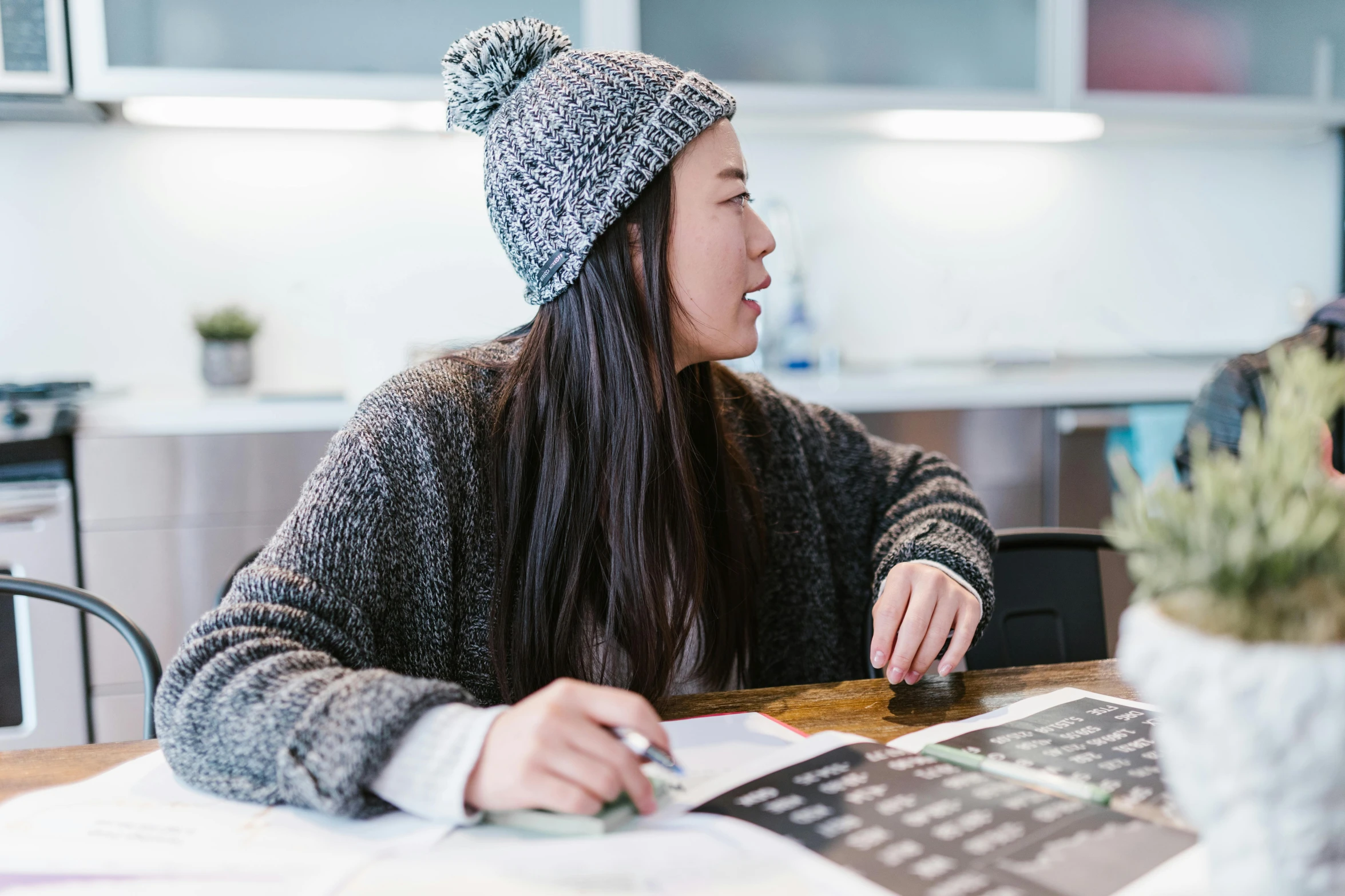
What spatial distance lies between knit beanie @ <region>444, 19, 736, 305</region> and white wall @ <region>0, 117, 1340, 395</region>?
1.35 m

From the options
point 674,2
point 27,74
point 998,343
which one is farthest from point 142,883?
point 998,343

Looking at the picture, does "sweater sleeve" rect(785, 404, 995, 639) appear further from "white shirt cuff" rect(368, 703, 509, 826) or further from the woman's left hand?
"white shirt cuff" rect(368, 703, 509, 826)

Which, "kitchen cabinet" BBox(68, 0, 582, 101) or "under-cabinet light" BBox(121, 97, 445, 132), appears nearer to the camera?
"kitchen cabinet" BBox(68, 0, 582, 101)

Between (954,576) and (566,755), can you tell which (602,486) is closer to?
(954,576)

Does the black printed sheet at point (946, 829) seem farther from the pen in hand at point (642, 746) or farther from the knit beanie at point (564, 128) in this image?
the knit beanie at point (564, 128)

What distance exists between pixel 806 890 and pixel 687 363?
69 cm

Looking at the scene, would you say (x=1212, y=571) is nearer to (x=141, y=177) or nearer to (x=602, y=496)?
(x=602, y=496)

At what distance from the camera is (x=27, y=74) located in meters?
2.16

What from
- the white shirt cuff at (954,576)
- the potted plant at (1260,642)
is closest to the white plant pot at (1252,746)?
the potted plant at (1260,642)

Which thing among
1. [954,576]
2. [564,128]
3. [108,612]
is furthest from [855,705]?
[108,612]

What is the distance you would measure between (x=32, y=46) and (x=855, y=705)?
2227 millimetres

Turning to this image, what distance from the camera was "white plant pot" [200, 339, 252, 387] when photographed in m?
2.54

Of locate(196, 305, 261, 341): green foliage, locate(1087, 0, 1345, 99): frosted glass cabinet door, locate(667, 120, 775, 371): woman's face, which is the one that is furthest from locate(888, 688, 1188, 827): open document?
locate(1087, 0, 1345, 99): frosted glass cabinet door

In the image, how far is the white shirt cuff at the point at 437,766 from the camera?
588mm
